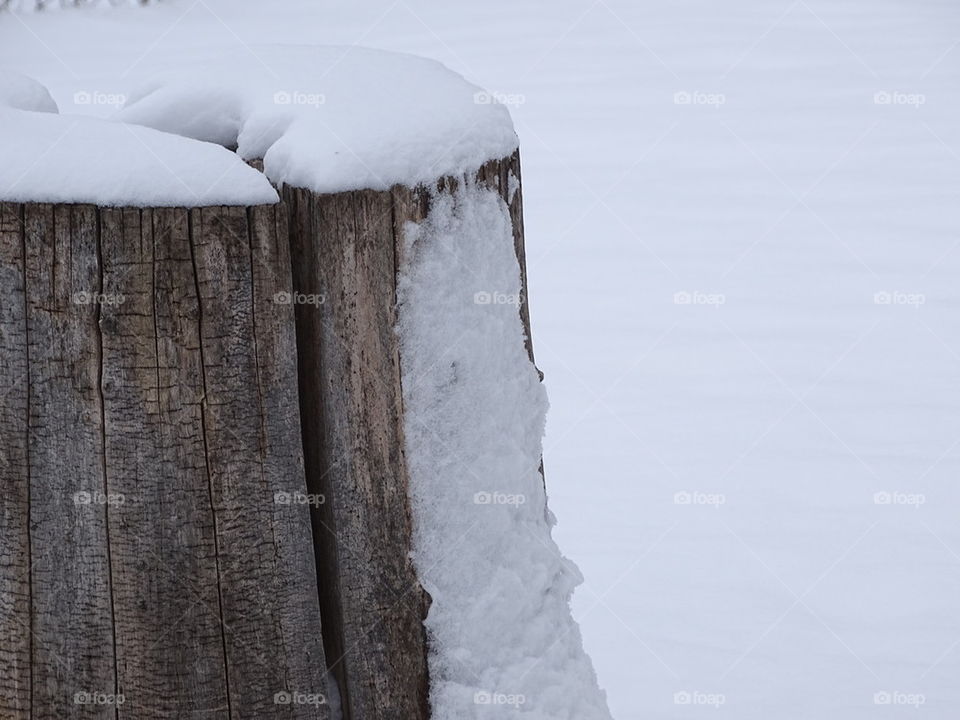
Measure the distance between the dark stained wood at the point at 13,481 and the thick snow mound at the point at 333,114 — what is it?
344 millimetres

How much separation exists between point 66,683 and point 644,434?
2971 millimetres

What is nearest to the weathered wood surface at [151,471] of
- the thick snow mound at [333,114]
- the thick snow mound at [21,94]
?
the thick snow mound at [333,114]

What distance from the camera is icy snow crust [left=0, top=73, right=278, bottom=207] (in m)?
1.26

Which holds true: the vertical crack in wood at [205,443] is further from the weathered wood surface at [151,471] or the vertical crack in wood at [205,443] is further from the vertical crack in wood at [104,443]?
the vertical crack in wood at [104,443]

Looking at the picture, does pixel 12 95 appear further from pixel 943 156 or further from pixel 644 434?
pixel 943 156

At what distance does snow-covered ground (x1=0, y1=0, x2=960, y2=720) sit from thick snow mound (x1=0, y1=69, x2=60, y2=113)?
211 cm

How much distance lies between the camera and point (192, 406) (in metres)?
1.30

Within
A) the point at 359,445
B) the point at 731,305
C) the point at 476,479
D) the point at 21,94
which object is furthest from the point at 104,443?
the point at 731,305

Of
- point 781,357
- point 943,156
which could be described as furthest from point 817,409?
point 943,156

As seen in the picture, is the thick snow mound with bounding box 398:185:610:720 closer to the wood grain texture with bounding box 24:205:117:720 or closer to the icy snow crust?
the icy snow crust

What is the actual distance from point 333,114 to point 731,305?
12.5 feet

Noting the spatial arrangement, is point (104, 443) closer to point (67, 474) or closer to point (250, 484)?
point (67, 474)

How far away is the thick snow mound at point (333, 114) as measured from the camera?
4.40 ft

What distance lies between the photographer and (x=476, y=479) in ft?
4.73
